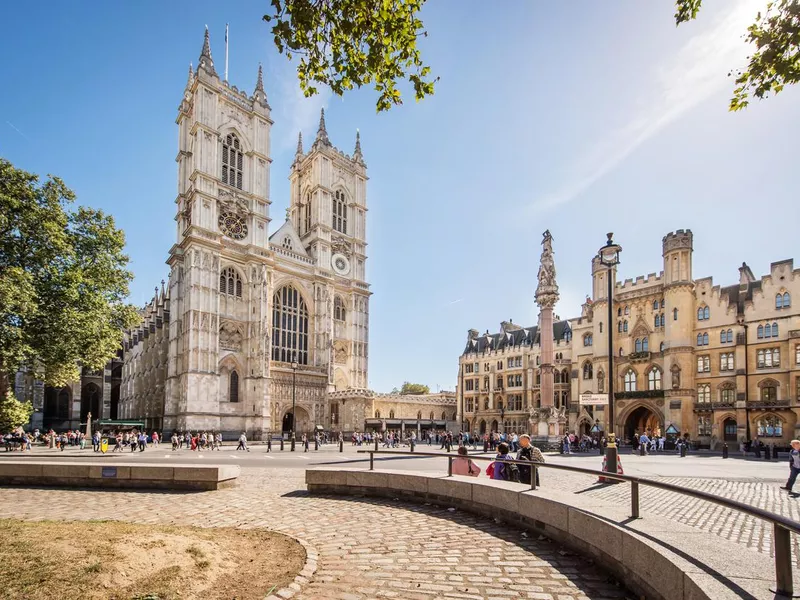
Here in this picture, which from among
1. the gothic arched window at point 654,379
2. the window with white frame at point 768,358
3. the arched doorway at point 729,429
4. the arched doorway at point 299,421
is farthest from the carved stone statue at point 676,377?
the arched doorway at point 299,421

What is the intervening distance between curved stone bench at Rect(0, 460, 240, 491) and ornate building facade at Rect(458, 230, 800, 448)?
25.4 meters

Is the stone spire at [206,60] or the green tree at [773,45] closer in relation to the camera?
the green tree at [773,45]

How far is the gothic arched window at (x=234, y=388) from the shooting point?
1959 inches

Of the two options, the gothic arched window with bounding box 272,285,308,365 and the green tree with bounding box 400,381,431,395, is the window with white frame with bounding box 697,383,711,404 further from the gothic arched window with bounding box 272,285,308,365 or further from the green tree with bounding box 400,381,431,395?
the green tree with bounding box 400,381,431,395

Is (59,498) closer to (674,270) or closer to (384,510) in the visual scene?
(384,510)

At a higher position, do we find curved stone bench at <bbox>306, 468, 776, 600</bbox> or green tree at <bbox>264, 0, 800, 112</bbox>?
green tree at <bbox>264, 0, 800, 112</bbox>

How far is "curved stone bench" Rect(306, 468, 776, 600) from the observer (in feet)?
12.5

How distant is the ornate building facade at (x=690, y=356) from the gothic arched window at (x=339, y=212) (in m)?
30.4

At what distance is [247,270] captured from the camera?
171 feet

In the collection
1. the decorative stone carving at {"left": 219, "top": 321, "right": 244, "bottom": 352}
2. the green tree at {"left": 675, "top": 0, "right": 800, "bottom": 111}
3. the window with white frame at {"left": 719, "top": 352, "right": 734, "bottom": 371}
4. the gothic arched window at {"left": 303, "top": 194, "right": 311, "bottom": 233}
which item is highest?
the gothic arched window at {"left": 303, "top": 194, "right": 311, "bottom": 233}

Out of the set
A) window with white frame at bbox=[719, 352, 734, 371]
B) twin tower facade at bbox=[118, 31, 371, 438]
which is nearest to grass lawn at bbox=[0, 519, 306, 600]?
twin tower facade at bbox=[118, 31, 371, 438]

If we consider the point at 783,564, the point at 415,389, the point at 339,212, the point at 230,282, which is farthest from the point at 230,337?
the point at 415,389

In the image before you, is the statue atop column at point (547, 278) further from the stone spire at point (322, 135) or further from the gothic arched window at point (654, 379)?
the stone spire at point (322, 135)

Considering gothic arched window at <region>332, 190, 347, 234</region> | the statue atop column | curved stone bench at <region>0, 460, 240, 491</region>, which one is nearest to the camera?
curved stone bench at <region>0, 460, 240, 491</region>
